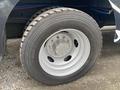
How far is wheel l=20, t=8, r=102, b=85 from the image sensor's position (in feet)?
9.93

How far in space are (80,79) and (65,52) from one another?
1.30 feet

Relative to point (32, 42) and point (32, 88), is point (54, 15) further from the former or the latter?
point (32, 88)

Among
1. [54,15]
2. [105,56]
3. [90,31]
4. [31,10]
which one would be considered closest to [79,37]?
[90,31]

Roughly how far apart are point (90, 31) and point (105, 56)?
96cm

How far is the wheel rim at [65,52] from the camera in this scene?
10.7 ft

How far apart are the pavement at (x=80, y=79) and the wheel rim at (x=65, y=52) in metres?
A: 0.20

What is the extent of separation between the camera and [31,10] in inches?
133

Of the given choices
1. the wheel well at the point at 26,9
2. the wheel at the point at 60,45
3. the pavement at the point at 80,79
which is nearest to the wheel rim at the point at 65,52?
the wheel at the point at 60,45

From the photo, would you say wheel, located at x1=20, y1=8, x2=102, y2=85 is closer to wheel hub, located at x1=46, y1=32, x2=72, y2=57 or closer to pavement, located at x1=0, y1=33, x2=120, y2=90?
wheel hub, located at x1=46, y1=32, x2=72, y2=57

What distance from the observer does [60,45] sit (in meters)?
3.32

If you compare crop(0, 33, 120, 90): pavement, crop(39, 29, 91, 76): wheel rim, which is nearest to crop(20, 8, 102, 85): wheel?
crop(39, 29, 91, 76): wheel rim

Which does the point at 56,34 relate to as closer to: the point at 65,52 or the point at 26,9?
the point at 65,52

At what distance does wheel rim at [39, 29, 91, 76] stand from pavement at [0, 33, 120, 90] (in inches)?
7.9

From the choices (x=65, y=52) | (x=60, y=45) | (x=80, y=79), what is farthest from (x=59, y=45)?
(x=80, y=79)
